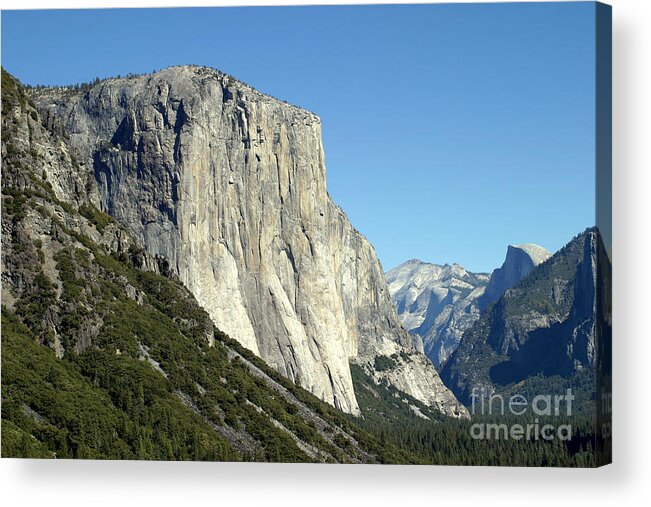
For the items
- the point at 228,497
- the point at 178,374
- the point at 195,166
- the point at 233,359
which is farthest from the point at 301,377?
the point at 228,497

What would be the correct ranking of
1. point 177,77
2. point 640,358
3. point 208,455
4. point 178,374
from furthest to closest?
point 177,77
point 178,374
point 208,455
point 640,358

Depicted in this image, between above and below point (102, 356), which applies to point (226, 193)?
above

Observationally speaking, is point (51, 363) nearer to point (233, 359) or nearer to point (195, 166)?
point (233, 359)

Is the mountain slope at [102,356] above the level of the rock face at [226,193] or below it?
below

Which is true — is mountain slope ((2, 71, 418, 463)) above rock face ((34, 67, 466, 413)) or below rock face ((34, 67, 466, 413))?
below

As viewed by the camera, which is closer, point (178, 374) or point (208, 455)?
point (208, 455)

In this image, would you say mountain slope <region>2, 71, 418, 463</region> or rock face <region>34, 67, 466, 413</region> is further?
rock face <region>34, 67, 466, 413</region>

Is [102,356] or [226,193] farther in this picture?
[226,193]

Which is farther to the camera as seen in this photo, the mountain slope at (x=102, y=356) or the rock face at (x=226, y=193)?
the rock face at (x=226, y=193)
